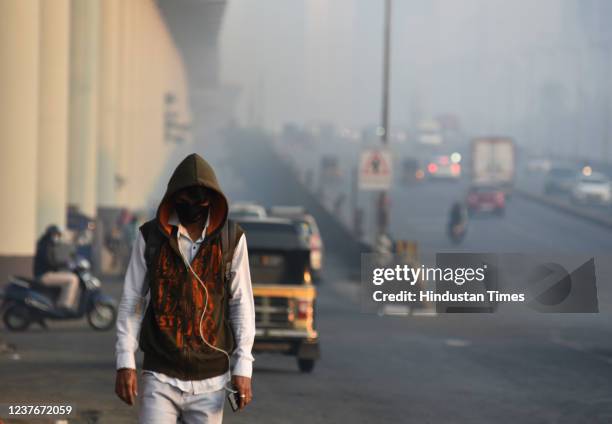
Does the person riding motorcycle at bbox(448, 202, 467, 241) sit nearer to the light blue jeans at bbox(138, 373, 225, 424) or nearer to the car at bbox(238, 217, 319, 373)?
the car at bbox(238, 217, 319, 373)

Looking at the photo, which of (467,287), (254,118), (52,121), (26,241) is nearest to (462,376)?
(467,287)

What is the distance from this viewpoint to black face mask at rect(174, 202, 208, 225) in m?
6.66

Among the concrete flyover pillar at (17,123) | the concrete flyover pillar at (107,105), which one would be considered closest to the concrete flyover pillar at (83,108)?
the concrete flyover pillar at (107,105)

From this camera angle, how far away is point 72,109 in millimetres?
44781

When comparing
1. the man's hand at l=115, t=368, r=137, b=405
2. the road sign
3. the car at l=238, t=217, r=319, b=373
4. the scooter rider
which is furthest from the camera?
the scooter rider

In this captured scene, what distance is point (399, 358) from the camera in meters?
20.2

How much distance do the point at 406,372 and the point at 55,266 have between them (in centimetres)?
711

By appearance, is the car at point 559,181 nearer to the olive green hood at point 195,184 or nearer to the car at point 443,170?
the car at point 443,170

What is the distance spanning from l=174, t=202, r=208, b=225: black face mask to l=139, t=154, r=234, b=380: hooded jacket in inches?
1.5

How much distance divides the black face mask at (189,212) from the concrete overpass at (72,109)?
2303 centimetres

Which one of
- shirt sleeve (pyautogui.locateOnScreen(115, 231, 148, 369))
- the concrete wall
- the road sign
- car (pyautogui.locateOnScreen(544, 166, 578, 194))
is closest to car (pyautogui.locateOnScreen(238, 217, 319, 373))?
shirt sleeve (pyautogui.locateOnScreen(115, 231, 148, 369))

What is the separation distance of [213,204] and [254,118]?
7463 inches

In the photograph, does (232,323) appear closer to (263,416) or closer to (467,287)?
(263,416)

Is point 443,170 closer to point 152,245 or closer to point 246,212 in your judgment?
point 246,212
